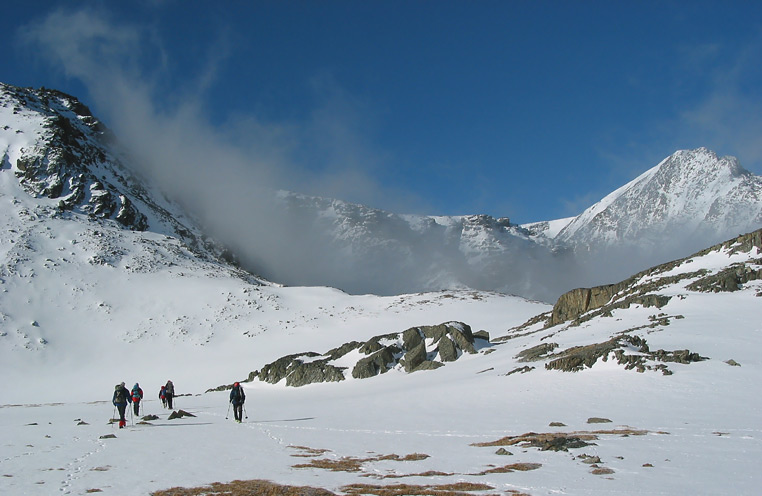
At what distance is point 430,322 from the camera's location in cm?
7388

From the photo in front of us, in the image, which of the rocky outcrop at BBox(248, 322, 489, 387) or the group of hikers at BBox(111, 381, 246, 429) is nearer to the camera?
the group of hikers at BBox(111, 381, 246, 429)

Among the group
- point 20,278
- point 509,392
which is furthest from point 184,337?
point 509,392

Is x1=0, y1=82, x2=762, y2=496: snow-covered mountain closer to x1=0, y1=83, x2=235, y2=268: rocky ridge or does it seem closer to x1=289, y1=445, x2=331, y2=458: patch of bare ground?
x1=289, y1=445, x2=331, y2=458: patch of bare ground

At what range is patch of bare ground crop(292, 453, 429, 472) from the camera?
1195cm

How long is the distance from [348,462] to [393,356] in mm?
33599

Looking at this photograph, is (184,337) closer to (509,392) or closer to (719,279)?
(509,392)

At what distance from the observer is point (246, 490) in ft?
31.1

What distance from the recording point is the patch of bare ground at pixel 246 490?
9.20 m

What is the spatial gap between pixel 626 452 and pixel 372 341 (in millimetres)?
37692

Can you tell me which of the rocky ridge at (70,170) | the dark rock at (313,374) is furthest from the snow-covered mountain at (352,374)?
the rocky ridge at (70,170)

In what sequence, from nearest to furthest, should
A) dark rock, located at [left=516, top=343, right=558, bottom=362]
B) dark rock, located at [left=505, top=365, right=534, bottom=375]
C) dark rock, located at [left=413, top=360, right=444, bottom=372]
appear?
dark rock, located at [left=505, top=365, right=534, bottom=375]
dark rock, located at [left=516, top=343, right=558, bottom=362]
dark rock, located at [left=413, top=360, right=444, bottom=372]

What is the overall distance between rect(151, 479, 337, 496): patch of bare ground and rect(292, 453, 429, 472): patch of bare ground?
7.17ft

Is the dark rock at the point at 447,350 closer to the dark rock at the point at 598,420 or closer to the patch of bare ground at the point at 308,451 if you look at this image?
the dark rock at the point at 598,420

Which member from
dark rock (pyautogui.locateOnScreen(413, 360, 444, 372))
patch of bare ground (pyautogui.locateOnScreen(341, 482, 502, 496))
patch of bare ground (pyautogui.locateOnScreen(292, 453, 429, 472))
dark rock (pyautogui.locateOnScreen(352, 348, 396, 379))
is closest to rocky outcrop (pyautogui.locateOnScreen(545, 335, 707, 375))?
dark rock (pyautogui.locateOnScreen(413, 360, 444, 372))
